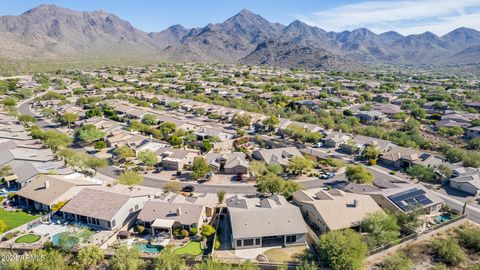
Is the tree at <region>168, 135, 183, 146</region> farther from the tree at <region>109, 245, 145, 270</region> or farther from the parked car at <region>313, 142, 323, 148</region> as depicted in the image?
the tree at <region>109, 245, 145, 270</region>

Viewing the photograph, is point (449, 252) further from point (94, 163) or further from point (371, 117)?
point (371, 117)

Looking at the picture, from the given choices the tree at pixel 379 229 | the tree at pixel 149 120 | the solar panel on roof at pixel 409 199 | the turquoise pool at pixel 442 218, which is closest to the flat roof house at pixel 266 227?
the tree at pixel 379 229

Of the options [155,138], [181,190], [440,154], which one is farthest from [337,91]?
[181,190]

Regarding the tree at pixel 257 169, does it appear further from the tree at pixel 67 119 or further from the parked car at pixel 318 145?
the tree at pixel 67 119

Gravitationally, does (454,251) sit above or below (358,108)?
below

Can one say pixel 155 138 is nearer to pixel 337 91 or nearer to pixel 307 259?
pixel 307 259

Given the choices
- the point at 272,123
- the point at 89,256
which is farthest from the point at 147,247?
the point at 272,123
